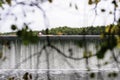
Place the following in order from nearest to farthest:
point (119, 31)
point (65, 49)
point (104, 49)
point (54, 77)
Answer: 1. point (104, 49)
2. point (119, 31)
3. point (54, 77)
4. point (65, 49)

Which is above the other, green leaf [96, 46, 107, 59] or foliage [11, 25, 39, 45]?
foliage [11, 25, 39, 45]

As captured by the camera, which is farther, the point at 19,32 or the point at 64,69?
the point at 64,69

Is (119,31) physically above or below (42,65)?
above

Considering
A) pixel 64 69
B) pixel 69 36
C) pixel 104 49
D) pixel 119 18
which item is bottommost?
pixel 64 69

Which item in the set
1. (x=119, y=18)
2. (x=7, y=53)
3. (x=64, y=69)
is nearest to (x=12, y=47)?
(x=7, y=53)

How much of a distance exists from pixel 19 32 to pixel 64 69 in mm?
6932

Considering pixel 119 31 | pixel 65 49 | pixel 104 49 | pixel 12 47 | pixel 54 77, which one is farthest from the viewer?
pixel 12 47

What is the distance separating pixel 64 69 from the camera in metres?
8.91

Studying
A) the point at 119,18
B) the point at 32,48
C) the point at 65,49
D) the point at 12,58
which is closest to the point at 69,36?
the point at 65,49

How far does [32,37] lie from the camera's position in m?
1.97

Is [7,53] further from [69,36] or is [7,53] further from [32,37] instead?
[32,37]

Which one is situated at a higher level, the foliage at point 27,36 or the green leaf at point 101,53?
the foliage at point 27,36

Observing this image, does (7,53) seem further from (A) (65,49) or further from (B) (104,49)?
(B) (104,49)

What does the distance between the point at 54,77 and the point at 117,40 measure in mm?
5748
